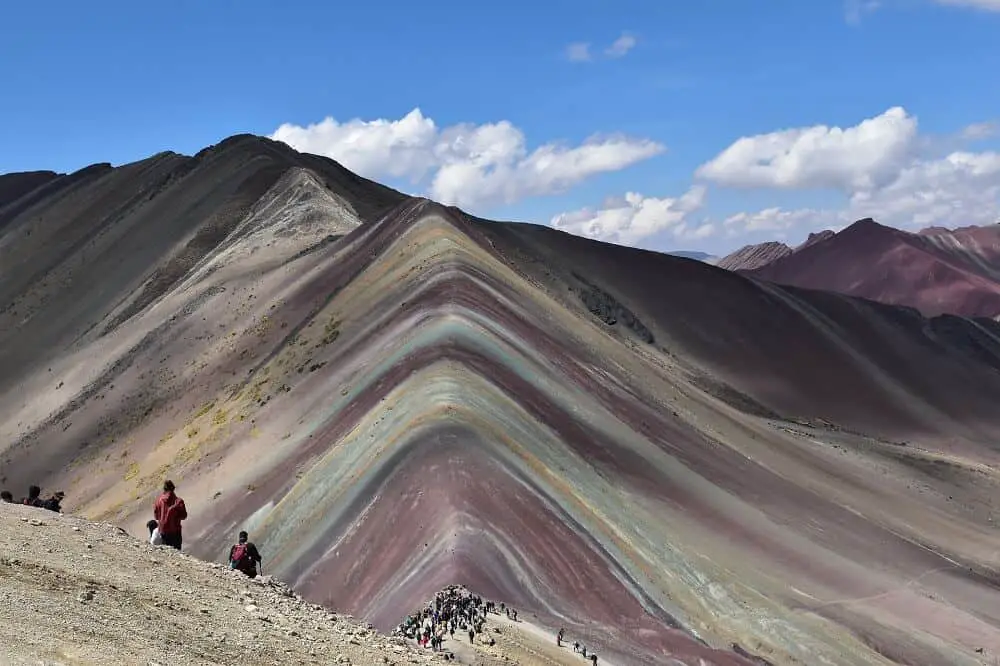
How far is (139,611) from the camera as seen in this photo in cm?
1128

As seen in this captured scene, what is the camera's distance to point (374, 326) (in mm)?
38844

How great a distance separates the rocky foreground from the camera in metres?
9.90

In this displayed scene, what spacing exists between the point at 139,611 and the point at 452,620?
19.2 ft

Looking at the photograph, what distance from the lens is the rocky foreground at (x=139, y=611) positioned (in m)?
9.90

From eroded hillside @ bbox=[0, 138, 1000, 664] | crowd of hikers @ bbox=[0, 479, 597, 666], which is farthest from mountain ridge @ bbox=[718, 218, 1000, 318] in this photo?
crowd of hikers @ bbox=[0, 479, 597, 666]

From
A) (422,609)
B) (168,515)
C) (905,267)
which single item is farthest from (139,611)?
(905,267)

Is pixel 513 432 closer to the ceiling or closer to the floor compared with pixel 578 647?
closer to the ceiling

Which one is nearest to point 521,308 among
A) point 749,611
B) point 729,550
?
point 729,550

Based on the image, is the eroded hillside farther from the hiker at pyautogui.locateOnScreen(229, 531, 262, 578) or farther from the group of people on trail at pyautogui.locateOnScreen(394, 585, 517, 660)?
the hiker at pyautogui.locateOnScreen(229, 531, 262, 578)

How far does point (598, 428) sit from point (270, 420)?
11429 mm

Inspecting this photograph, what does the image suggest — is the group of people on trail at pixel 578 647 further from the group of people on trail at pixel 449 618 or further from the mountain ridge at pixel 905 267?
the mountain ridge at pixel 905 267

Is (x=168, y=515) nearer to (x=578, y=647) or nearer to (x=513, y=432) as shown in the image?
(x=578, y=647)

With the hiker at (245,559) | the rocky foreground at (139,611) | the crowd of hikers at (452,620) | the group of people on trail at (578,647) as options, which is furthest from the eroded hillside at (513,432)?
the rocky foreground at (139,611)

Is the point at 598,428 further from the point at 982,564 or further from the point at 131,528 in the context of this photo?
the point at 982,564
